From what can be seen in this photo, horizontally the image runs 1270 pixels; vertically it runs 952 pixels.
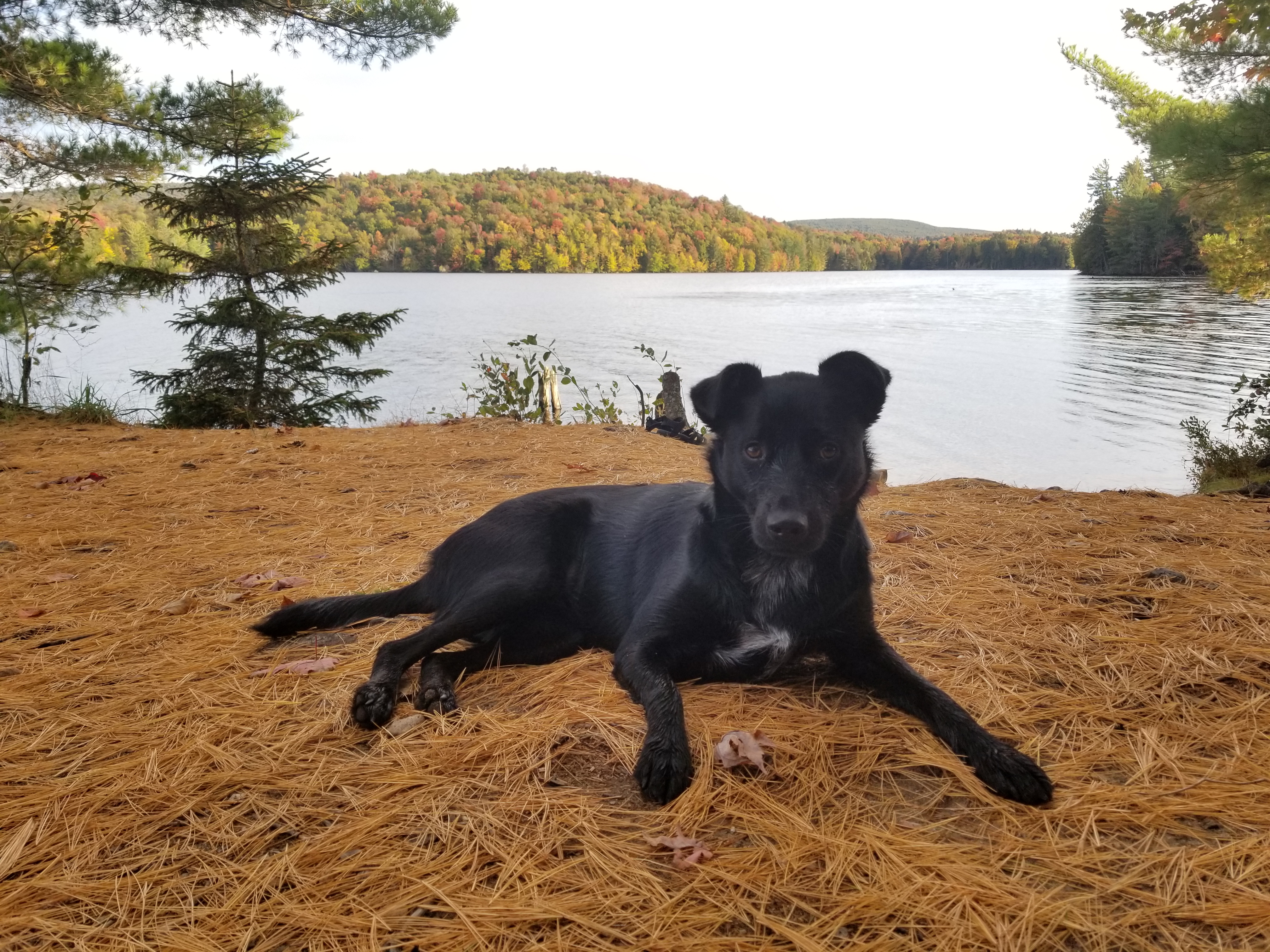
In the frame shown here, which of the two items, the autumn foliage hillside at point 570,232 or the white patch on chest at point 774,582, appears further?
the autumn foliage hillside at point 570,232

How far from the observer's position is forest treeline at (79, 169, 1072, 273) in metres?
39.3

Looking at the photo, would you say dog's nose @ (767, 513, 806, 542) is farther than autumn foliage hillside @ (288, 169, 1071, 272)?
No

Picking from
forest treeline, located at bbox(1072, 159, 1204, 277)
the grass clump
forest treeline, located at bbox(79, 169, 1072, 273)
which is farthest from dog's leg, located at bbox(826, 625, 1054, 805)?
forest treeline, located at bbox(1072, 159, 1204, 277)

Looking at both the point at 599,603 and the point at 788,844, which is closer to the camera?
the point at 788,844

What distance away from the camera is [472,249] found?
4534 centimetres

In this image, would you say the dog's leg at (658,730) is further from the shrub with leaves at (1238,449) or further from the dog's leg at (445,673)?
the shrub with leaves at (1238,449)

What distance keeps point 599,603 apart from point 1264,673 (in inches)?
98.4

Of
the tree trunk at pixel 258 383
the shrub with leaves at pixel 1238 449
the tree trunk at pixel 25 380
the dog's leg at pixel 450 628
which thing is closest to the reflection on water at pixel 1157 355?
the shrub with leaves at pixel 1238 449

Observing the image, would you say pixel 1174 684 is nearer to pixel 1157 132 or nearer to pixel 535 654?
pixel 535 654

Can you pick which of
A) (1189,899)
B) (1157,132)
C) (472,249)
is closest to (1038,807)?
(1189,899)

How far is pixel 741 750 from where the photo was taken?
85.5 inches

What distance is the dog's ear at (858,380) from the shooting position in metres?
2.91

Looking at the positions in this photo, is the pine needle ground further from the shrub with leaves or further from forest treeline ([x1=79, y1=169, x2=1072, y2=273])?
forest treeline ([x1=79, y1=169, x2=1072, y2=273])

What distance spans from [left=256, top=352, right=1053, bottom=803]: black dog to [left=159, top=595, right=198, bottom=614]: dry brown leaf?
0.71 metres
